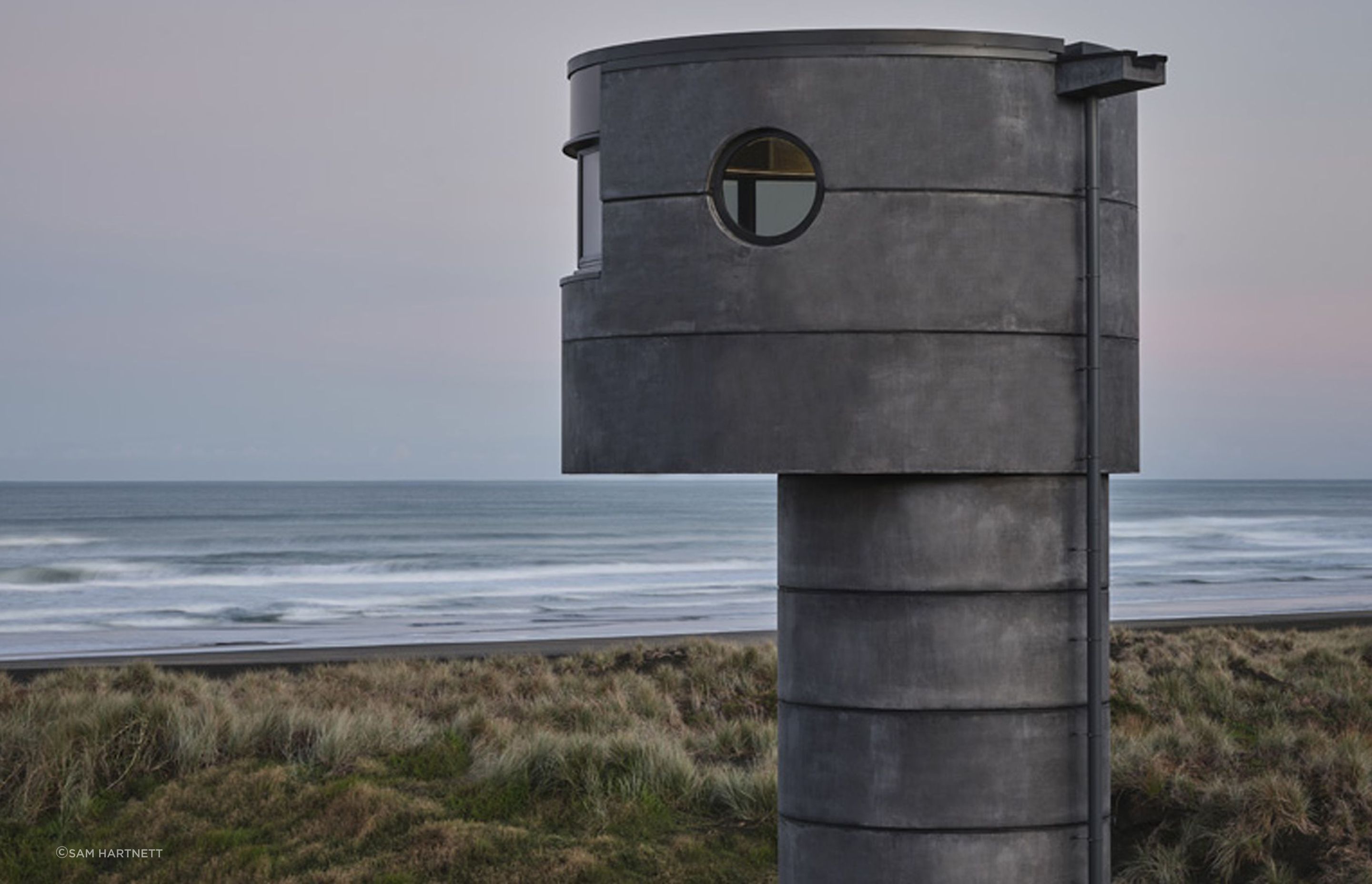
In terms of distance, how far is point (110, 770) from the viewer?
45.9ft

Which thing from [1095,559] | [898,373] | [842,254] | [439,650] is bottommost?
[439,650]

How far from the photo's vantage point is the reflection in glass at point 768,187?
820 cm

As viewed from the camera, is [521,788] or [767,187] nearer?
[767,187]

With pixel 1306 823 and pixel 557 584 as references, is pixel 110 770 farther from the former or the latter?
pixel 557 584

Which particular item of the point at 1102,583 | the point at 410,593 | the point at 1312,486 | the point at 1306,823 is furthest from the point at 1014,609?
the point at 1312,486

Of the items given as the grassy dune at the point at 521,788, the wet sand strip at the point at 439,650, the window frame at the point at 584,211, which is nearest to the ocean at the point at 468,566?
the wet sand strip at the point at 439,650

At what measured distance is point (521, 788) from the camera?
13.5 meters

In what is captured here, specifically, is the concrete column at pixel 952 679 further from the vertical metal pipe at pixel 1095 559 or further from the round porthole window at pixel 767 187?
the round porthole window at pixel 767 187

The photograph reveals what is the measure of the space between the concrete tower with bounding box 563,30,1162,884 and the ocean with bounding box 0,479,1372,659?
26890 mm

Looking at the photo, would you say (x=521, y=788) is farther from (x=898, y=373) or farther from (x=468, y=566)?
(x=468, y=566)

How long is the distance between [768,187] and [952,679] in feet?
8.39

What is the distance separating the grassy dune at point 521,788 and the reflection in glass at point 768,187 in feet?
18.1

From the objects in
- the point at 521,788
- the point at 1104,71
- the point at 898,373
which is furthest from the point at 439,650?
the point at 1104,71

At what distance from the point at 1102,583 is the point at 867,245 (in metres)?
2.11
